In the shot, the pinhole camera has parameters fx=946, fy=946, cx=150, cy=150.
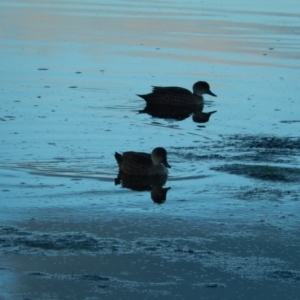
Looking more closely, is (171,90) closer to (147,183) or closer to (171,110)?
(171,110)

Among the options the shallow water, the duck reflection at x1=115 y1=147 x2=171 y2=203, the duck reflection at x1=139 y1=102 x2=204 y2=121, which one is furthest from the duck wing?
the duck reflection at x1=115 y1=147 x2=171 y2=203

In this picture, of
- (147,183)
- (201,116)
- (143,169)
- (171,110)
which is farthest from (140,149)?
(171,110)

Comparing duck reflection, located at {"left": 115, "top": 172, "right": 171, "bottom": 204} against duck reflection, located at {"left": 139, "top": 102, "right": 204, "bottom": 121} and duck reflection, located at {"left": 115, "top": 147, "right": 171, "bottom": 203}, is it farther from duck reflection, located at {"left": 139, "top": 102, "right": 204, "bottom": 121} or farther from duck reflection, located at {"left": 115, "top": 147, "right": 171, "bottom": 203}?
duck reflection, located at {"left": 139, "top": 102, "right": 204, "bottom": 121}

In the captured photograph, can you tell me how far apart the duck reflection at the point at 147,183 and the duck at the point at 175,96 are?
483cm

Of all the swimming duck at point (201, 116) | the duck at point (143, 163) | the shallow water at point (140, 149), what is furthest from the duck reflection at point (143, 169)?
the swimming duck at point (201, 116)

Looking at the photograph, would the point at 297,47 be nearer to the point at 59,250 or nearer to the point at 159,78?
the point at 159,78

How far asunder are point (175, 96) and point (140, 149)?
391 cm

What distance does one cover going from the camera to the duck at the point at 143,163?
33.8 feet

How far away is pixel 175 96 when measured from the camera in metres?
15.4

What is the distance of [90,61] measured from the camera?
1883 centimetres

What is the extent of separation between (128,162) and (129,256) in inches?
115

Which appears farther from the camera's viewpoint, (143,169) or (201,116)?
(201,116)

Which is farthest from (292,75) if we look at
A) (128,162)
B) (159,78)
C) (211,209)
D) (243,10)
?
(243,10)

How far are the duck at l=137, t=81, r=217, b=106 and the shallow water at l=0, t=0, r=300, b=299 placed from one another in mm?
216
